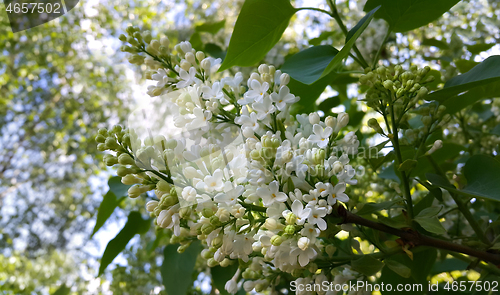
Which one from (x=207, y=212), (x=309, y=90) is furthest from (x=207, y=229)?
(x=309, y=90)

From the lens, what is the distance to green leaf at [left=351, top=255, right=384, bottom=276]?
19.1 inches

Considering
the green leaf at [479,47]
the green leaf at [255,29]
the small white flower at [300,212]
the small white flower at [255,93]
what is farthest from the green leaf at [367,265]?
the green leaf at [479,47]

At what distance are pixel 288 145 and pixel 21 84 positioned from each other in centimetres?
340

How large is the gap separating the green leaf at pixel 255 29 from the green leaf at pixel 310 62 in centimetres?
6

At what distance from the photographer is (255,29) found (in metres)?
0.61

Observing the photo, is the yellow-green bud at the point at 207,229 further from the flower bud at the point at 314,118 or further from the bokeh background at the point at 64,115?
the bokeh background at the point at 64,115

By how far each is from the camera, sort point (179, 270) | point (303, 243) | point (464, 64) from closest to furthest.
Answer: point (303, 243) < point (179, 270) < point (464, 64)

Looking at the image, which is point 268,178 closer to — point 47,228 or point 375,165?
point 375,165

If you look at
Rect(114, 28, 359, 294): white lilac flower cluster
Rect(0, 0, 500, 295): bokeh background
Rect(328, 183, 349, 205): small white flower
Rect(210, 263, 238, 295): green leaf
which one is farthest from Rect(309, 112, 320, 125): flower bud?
Rect(0, 0, 500, 295): bokeh background

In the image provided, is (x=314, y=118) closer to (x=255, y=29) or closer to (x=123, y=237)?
(x=255, y=29)

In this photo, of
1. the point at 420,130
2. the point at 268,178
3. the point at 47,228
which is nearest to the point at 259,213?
the point at 268,178

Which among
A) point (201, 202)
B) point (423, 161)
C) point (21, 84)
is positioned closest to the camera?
point (201, 202)

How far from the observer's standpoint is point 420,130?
0.59m

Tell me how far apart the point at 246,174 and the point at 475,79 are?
381mm
